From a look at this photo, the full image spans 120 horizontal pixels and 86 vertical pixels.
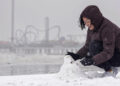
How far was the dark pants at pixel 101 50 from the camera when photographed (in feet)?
14.5

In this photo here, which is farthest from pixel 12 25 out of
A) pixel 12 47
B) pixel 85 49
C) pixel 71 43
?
pixel 85 49

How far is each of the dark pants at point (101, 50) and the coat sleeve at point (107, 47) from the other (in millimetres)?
129

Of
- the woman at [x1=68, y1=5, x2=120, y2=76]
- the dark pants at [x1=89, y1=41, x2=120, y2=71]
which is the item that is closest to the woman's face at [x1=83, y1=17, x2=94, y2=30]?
the woman at [x1=68, y1=5, x2=120, y2=76]

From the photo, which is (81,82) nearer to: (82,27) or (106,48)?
(106,48)

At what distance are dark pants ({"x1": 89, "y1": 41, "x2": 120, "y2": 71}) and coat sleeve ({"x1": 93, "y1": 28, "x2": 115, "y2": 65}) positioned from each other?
13 centimetres

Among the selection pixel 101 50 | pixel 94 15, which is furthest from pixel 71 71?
pixel 94 15

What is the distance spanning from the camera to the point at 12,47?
29.6m

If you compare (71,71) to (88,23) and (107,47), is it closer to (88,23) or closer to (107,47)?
(107,47)

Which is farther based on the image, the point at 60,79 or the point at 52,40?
the point at 52,40

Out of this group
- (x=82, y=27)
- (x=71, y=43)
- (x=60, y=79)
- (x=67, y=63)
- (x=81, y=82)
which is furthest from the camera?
(x=71, y=43)

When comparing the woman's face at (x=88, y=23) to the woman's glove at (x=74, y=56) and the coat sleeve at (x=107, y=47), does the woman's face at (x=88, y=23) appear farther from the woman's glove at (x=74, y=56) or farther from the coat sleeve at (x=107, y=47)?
the woman's glove at (x=74, y=56)

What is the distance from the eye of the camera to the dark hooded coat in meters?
4.27

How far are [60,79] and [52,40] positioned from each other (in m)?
34.1

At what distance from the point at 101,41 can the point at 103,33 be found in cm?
12
